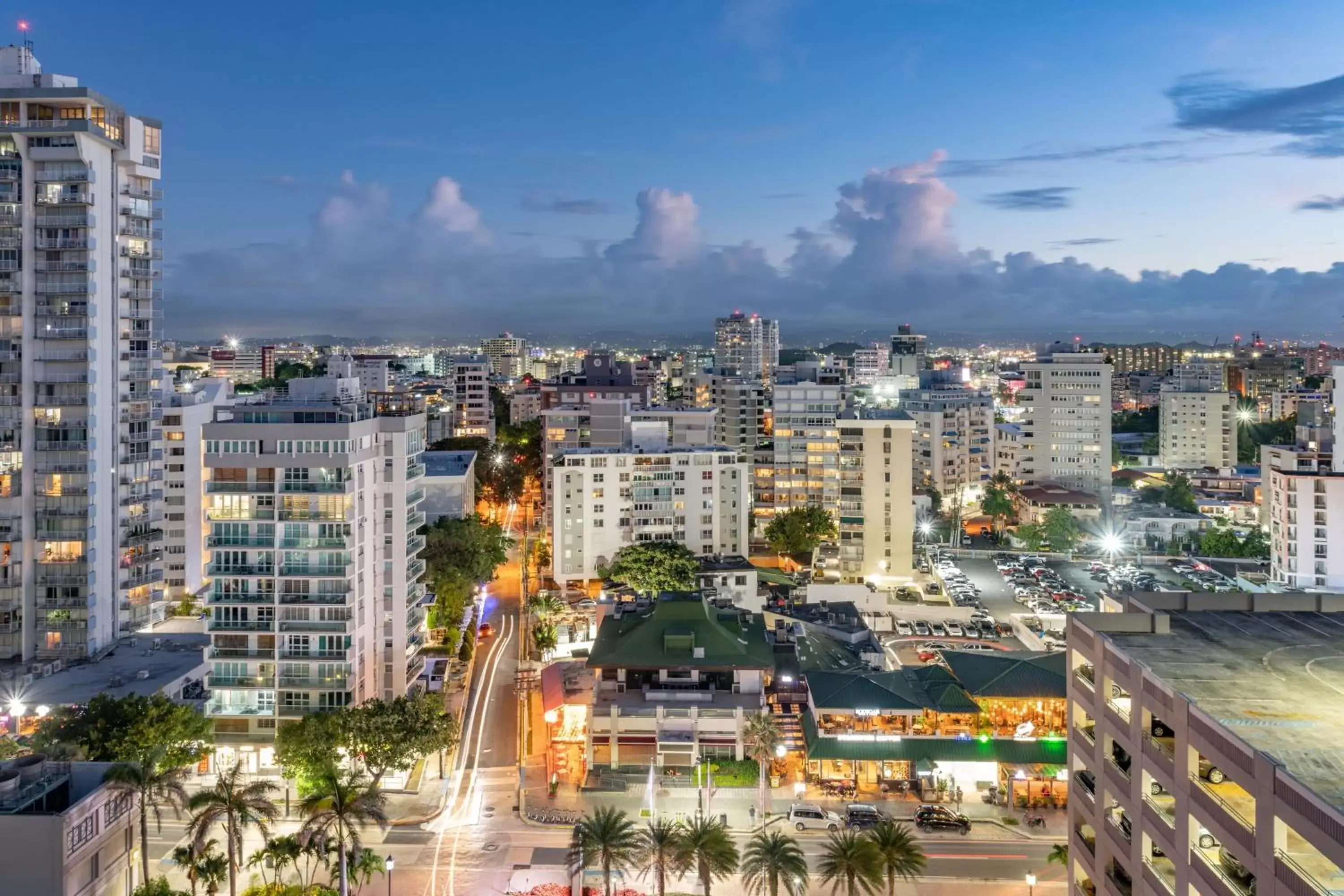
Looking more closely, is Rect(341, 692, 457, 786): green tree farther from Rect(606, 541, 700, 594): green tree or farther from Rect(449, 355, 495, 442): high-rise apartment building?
Rect(449, 355, 495, 442): high-rise apartment building

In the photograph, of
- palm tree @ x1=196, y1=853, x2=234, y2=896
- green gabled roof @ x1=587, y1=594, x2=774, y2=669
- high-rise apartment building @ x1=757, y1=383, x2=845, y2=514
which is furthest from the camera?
high-rise apartment building @ x1=757, y1=383, x2=845, y2=514

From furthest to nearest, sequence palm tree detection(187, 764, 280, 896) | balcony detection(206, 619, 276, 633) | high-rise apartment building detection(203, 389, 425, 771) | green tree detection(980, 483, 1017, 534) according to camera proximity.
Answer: green tree detection(980, 483, 1017, 534) → balcony detection(206, 619, 276, 633) → high-rise apartment building detection(203, 389, 425, 771) → palm tree detection(187, 764, 280, 896)

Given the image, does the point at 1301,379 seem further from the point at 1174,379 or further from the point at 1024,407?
the point at 1024,407

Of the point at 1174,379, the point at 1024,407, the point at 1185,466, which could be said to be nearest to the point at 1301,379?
the point at 1174,379

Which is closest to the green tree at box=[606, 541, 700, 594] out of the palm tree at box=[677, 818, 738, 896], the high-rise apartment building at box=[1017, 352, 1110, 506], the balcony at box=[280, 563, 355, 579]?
the balcony at box=[280, 563, 355, 579]

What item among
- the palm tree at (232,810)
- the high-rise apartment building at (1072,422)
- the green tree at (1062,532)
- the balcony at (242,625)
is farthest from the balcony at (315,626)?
the high-rise apartment building at (1072,422)

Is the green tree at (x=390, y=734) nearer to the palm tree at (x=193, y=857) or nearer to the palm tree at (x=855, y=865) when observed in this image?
the palm tree at (x=193, y=857)
